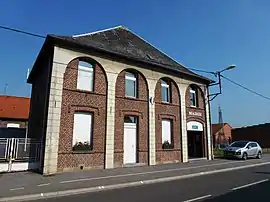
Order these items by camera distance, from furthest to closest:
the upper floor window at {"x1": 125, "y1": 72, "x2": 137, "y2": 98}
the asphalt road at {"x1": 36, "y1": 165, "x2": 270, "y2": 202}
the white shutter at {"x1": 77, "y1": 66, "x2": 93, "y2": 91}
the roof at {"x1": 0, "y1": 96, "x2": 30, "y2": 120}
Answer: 1. the roof at {"x1": 0, "y1": 96, "x2": 30, "y2": 120}
2. the upper floor window at {"x1": 125, "y1": 72, "x2": 137, "y2": 98}
3. the white shutter at {"x1": 77, "y1": 66, "x2": 93, "y2": 91}
4. the asphalt road at {"x1": 36, "y1": 165, "x2": 270, "y2": 202}

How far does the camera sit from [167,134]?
699 inches

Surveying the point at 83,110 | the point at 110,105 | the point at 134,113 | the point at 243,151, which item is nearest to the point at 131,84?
the point at 134,113

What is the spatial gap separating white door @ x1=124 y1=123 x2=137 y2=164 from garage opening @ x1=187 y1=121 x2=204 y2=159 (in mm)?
5514

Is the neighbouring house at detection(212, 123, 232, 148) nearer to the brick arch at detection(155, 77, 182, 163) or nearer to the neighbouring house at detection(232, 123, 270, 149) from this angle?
the neighbouring house at detection(232, 123, 270, 149)

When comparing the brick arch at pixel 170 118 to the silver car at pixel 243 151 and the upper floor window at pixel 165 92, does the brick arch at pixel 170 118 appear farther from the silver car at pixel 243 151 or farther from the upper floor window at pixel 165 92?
the silver car at pixel 243 151

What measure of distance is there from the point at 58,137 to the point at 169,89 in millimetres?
9362

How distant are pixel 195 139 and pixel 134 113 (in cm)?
823

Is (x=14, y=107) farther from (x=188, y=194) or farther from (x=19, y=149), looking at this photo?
(x=188, y=194)

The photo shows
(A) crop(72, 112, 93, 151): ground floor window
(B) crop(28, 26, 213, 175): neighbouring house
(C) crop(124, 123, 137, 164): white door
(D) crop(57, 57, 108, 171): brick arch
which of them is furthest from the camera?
(C) crop(124, 123, 137, 164): white door

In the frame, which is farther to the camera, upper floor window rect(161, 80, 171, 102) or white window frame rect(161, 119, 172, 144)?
upper floor window rect(161, 80, 171, 102)

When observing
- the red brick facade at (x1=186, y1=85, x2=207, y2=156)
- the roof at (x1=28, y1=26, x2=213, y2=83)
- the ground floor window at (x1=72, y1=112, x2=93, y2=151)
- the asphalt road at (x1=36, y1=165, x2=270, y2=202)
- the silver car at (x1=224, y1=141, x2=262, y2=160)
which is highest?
the roof at (x1=28, y1=26, x2=213, y2=83)

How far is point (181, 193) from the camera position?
8.06 m

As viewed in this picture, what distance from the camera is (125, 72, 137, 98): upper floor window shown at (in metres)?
16.3

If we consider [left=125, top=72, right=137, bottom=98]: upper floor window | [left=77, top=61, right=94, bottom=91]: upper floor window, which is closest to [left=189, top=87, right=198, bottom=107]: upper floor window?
[left=125, top=72, right=137, bottom=98]: upper floor window
